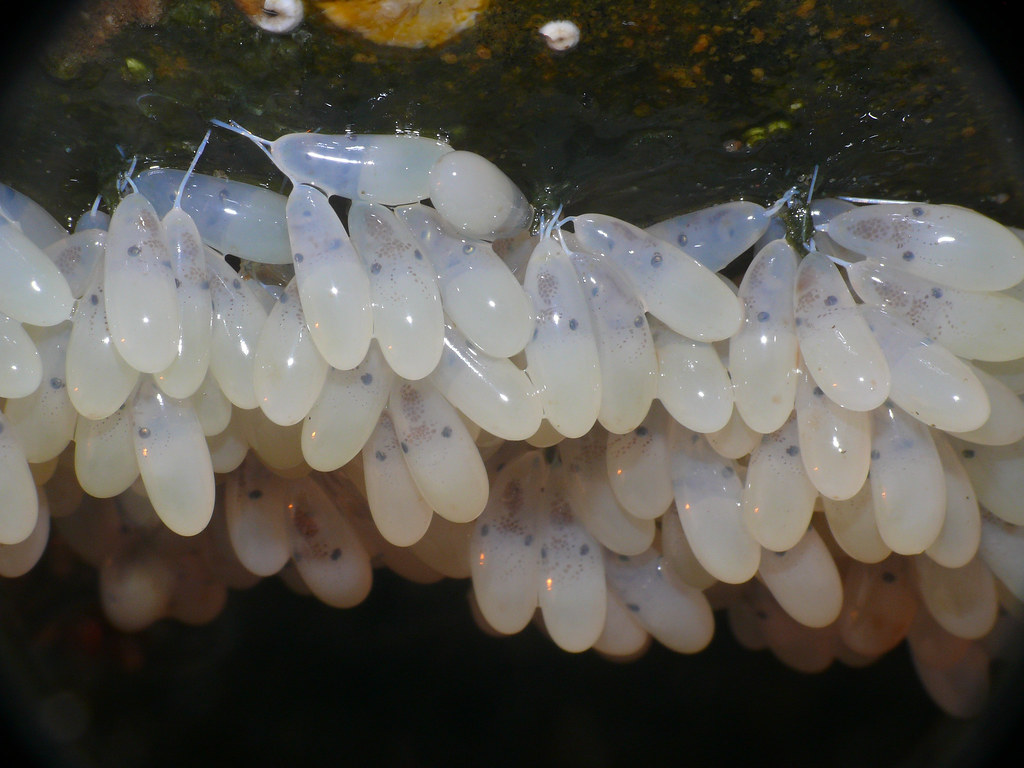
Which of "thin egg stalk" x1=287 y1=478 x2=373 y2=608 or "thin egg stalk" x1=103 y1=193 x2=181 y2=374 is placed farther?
"thin egg stalk" x1=287 y1=478 x2=373 y2=608

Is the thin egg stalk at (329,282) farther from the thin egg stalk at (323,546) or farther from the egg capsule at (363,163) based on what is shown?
the thin egg stalk at (323,546)

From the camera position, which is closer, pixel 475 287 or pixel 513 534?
pixel 475 287

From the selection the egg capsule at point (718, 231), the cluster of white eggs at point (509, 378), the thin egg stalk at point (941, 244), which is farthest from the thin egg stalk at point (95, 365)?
the thin egg stalk at point (941, 244)

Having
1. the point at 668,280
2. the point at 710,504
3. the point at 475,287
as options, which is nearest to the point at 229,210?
the point at 475,287

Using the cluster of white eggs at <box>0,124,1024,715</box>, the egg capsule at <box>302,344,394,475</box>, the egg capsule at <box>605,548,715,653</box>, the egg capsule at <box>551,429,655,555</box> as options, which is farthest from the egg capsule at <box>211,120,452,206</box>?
the egg capsule at <box>605,548,715,653</box>

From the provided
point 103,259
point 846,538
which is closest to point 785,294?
point 846,538

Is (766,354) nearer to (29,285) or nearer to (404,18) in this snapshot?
(404,18)

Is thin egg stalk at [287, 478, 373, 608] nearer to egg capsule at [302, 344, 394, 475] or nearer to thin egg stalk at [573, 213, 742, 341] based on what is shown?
egg capsule at [302, 344, 394, 475]
